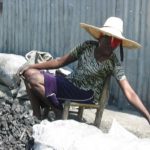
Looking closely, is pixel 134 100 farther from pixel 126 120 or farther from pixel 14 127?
pixel 126 120

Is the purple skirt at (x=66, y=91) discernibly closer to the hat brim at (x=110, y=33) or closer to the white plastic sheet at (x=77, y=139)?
the hat brim at (x=110, y=33)

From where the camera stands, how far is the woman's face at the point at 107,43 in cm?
603

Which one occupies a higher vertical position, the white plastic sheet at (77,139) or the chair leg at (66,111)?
the white plastic sheet at (77,139)

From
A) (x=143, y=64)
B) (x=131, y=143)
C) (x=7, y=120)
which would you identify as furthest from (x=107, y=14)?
(x=131, y=143)

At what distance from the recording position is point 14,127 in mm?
5465

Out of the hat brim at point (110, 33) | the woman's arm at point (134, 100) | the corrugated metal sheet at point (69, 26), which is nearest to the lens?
the woman's arm at point (134, 100)

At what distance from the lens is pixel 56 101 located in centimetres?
631

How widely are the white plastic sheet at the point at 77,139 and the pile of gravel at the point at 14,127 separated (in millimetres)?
277

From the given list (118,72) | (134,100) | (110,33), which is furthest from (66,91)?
(134,100)

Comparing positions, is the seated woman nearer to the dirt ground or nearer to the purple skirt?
the purple skirt

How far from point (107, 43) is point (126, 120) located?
1849 mm

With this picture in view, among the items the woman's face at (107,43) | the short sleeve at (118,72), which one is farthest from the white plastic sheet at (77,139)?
the woman's face at (107,43)

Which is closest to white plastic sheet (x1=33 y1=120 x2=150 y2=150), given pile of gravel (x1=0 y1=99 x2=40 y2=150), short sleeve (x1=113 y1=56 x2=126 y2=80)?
pile of gravel (x1=0 y1=99 x2=40 y2=150)

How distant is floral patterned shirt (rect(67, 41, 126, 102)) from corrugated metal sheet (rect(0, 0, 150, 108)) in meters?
1.63
